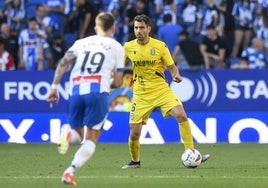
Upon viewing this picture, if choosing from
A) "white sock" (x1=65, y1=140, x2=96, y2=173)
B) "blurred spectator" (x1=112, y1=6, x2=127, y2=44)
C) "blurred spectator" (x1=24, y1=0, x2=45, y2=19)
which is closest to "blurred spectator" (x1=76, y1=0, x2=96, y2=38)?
"blurred spectator" (x1=112, y1=6, x2=127, y2=44)

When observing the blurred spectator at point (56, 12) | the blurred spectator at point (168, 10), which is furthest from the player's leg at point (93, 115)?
the blurred spectator at point (56, 12)

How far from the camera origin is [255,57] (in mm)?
21641

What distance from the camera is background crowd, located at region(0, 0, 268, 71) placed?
2192 centimetres

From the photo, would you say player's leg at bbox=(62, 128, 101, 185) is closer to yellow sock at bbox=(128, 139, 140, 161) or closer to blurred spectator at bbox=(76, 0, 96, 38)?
yellow sock at bbox=(128, 139, 140, 161)

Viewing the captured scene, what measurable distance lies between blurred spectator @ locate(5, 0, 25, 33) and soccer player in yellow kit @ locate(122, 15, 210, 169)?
9840 mm

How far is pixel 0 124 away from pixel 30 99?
2.30 m

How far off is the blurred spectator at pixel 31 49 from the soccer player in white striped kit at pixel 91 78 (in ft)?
37.5

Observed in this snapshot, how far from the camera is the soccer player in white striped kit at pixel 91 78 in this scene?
10.8 m

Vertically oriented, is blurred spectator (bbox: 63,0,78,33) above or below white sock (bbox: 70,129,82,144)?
below

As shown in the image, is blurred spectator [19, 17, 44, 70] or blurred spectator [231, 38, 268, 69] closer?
blurred spectator [231, 38, 268, 69]

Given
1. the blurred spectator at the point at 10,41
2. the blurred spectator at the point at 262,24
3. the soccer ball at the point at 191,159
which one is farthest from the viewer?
the blurred spectator at the point at 10,41

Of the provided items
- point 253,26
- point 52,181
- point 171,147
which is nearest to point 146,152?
point 171,147

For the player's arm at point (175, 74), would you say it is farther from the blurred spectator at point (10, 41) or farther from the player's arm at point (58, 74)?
the blurred spectator at point (10, 41)

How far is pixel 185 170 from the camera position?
1316cm
